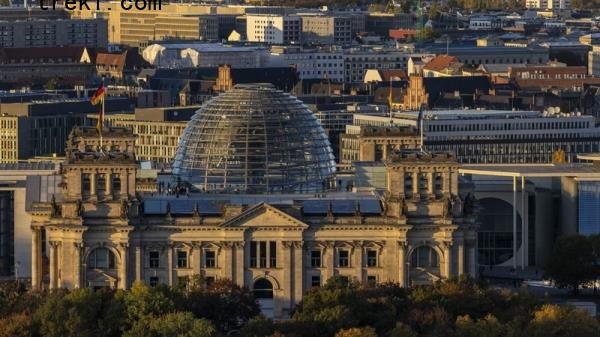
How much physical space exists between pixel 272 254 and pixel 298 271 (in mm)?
1127

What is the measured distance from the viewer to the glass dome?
124 metres

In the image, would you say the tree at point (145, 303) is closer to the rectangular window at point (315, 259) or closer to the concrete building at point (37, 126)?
the rectangular window at point (315, 259)

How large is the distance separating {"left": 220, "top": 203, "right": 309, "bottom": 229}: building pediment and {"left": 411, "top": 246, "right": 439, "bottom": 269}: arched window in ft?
12.5

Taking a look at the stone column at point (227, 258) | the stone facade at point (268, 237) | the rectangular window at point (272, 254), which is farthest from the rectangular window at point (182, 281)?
the rectangular window at point (272, 254)

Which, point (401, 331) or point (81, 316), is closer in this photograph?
point (401, 331)

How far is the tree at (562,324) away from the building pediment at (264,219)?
13024mm

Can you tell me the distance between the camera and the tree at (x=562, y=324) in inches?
4186

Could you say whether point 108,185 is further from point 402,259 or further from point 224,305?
point 402,259

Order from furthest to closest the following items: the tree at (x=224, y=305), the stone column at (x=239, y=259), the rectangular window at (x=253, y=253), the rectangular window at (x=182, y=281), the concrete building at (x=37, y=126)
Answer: the concrete building at (x=37, y=126) → the rectangular window at (x=253, y=253) → the stone column at (x=239, y=259) → the rectangular window at (x=182, y=281) → the tree at (x=224, y=305)

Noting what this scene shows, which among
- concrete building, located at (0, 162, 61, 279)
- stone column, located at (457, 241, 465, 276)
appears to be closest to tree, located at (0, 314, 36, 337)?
stone column, located at (457, 241, 465, 276)

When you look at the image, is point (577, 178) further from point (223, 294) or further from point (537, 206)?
point (223, 294)

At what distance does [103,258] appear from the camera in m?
120

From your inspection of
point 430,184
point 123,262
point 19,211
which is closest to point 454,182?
point 430,184

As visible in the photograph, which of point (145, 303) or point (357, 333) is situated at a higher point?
point (145, 303)
